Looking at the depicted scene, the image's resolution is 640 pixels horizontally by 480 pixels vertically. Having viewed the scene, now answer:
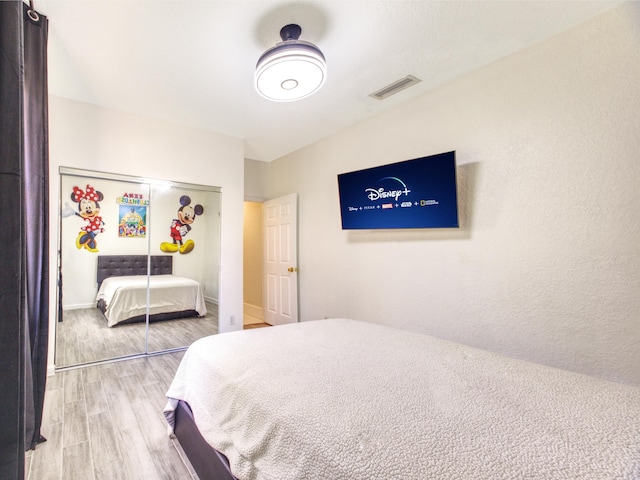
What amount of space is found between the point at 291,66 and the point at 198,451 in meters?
2.36

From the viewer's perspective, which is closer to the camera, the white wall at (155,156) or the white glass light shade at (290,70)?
the white glass light shade at (290,70)

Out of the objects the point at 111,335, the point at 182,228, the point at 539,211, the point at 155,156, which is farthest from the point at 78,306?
the point at 539,211

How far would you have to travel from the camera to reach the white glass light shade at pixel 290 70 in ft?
6.43

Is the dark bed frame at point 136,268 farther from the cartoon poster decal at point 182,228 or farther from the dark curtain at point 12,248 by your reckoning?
the dark curtain at point 12,248

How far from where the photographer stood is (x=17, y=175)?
2.09ft

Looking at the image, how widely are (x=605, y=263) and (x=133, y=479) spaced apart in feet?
9.96

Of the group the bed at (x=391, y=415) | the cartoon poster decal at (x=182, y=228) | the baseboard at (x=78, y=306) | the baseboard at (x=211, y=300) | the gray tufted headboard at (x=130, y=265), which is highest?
the cartoon poster decal at (x=182, y=228)

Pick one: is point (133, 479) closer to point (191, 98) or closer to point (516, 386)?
point (516, 386)

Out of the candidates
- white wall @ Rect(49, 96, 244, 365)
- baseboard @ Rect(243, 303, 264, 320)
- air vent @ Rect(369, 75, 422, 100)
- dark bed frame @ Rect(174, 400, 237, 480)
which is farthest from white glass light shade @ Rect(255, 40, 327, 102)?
baseboard @ Rect(243, 303, 264, 320)

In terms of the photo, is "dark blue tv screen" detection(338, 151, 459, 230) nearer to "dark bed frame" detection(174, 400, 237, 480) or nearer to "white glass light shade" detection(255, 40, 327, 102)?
"white glass light shade" detection(255, 40, 327, 102)

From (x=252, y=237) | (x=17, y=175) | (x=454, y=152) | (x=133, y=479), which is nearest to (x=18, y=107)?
(x=17, y=175)

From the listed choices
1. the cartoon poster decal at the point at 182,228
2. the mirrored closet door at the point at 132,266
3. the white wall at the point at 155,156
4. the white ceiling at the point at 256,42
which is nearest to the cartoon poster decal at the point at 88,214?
the mirrored closet door at the point at 132,266

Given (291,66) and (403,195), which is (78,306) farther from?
(403,195)

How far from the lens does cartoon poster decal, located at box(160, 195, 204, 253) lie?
370 cm
